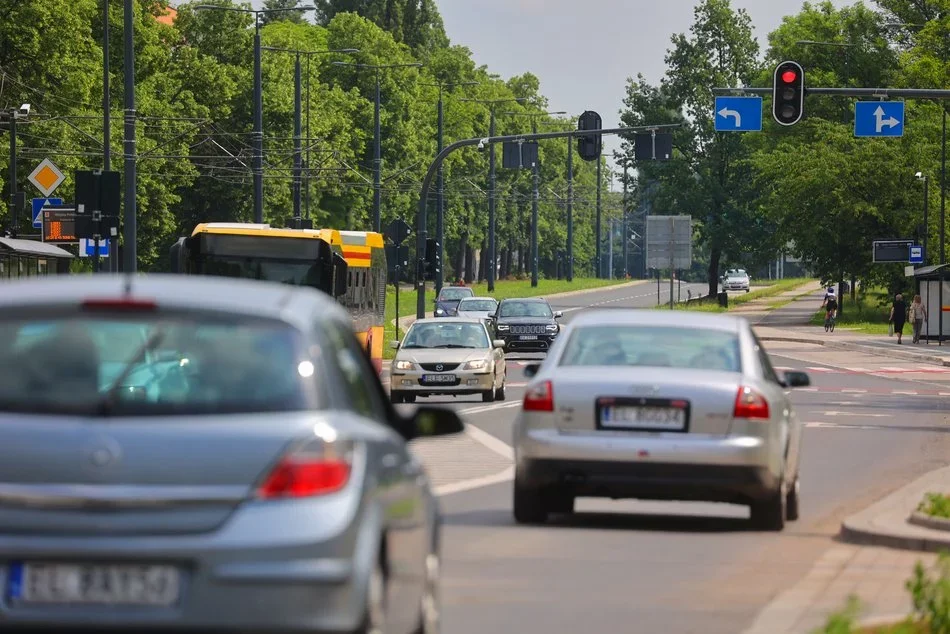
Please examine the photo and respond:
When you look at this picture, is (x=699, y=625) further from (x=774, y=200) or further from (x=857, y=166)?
(x=774, y=200)

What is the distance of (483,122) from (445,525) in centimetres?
13404

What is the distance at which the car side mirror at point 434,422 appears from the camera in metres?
8.29

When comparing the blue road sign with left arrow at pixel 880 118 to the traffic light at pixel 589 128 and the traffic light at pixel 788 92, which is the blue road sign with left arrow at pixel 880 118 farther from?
the traffic light at pixel 788 92

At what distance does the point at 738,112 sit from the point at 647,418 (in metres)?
38.0

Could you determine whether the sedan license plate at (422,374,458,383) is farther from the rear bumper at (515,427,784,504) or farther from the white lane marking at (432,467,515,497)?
the rear bumper at (515,427,784,504)

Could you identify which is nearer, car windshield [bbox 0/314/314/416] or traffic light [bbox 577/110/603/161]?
car windshield [bbox 0/314/314/416]

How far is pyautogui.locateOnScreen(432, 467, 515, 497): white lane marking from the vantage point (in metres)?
17.9

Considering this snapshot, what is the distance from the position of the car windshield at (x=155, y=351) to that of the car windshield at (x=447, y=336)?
28.0 metres

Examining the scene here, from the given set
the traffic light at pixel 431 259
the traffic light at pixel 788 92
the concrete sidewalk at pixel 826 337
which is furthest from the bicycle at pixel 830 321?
the traffic light at pixel 788 92

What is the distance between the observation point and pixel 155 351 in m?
6.83

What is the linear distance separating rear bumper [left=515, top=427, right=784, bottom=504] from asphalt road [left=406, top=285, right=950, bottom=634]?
317 millimetres

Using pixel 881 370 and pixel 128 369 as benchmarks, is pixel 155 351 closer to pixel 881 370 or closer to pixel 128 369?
pixel 128 369

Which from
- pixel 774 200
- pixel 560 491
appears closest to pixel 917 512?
pixel 560 491

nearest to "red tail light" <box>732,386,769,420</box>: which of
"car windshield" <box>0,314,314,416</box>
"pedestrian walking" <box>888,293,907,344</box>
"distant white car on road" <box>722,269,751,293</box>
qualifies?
"car windshield" <box>0,314,314,416</box>
